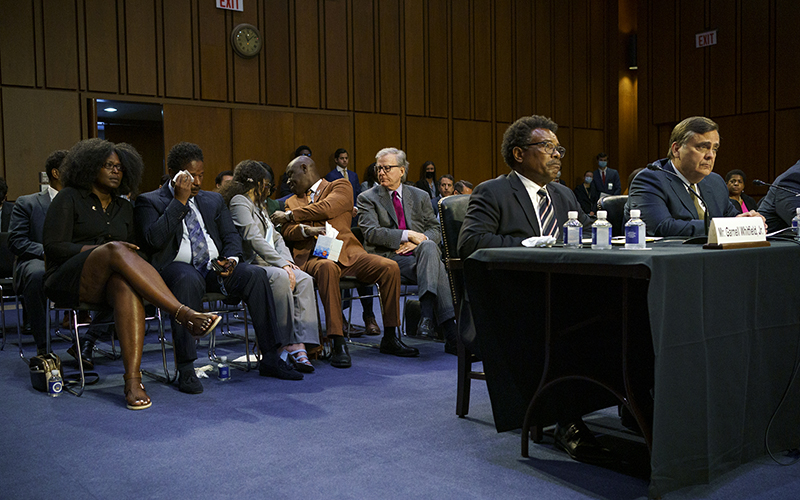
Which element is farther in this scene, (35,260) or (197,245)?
(35,260)

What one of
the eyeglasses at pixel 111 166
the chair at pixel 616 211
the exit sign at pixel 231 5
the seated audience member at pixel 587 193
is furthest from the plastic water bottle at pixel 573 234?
the seated audience member at pixel 587 193

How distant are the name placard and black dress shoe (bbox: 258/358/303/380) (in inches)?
85.2

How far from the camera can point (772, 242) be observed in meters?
2.35

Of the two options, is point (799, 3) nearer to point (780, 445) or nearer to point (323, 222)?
point (323, 222)

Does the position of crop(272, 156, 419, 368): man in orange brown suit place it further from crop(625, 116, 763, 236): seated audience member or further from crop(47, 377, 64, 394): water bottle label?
crop(625, 116, 763, 236): seated audience member

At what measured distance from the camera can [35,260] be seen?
13.8 ft

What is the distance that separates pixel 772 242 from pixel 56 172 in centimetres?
407

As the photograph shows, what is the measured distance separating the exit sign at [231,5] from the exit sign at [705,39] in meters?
7.39

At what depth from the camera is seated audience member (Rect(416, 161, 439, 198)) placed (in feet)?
32.1

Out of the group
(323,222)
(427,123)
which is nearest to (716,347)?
(323,222)

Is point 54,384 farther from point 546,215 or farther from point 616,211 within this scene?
point 616,211

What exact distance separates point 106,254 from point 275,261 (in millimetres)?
1025

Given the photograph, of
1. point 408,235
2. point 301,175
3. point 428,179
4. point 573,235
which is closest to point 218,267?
point 301,175

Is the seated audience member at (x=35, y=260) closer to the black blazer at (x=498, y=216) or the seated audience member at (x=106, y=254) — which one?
the seated audience member at (x=106, y=254)
